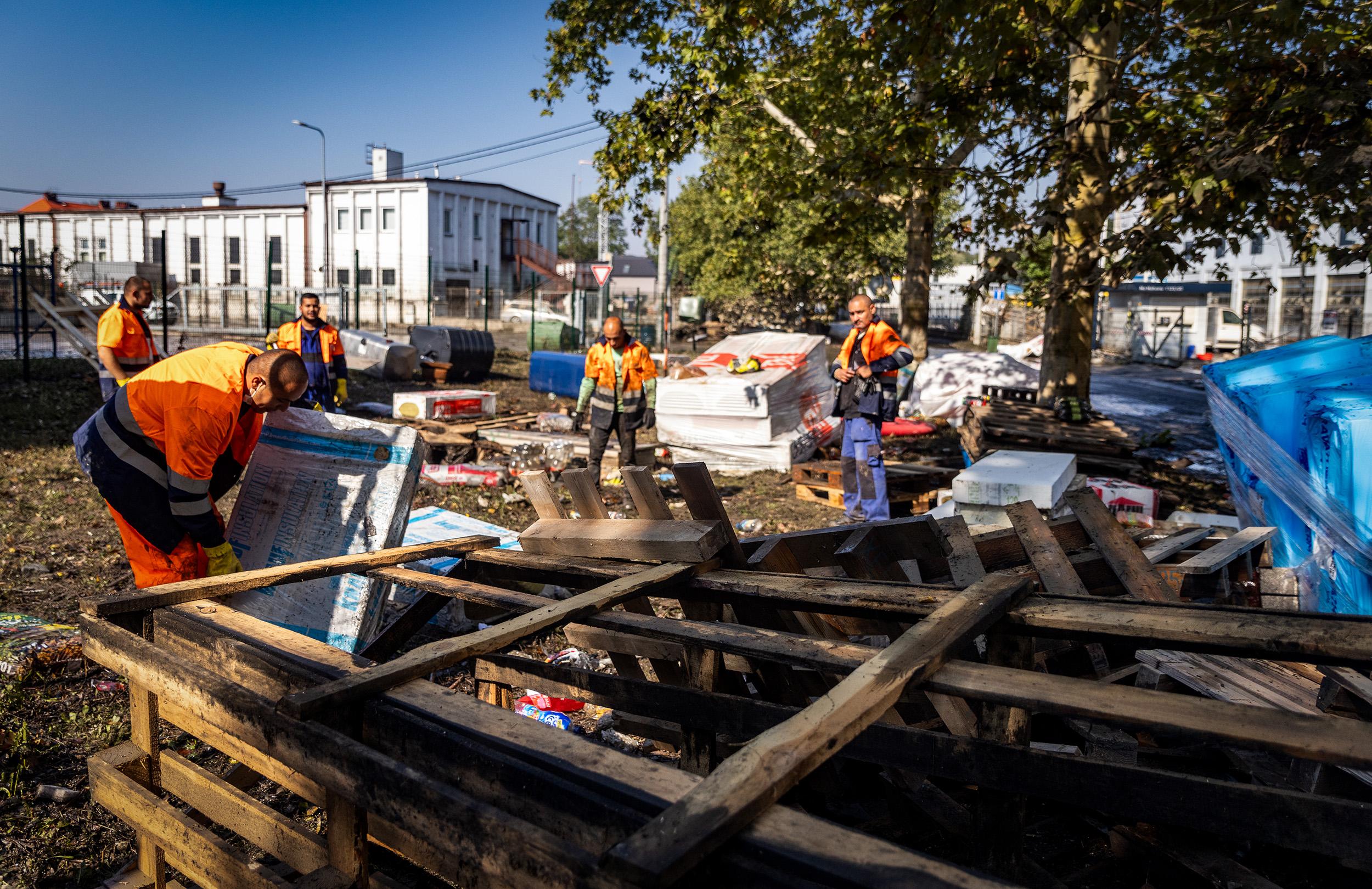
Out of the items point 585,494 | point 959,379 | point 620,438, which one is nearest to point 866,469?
point 620,438

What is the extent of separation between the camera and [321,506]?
3.97 m

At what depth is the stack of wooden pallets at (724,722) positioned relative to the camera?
1327 mm


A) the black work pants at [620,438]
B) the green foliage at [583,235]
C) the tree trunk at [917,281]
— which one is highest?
the green foliage at [583,235]

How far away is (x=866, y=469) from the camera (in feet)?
23.0

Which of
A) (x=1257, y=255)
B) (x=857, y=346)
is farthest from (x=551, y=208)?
(x=857, y=346)

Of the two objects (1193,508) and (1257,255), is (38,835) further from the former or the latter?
(1257,255)

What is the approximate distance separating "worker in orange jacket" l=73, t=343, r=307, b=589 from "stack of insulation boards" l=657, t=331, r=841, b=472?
617cm

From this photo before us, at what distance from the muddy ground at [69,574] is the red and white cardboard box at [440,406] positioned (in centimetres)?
90

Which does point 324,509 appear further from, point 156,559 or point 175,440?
point 175,440

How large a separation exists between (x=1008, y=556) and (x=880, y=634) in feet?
2.68

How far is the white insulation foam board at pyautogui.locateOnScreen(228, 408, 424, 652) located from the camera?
12.5ft

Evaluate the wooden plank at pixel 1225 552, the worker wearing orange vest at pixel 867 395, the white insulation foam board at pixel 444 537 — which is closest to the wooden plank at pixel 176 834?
the white insulation foam board at pixel 444 537

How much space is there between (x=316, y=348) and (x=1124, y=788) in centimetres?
744

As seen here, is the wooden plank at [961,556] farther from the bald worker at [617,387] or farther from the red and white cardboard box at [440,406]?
the red and white cardboard box at [440,406]
